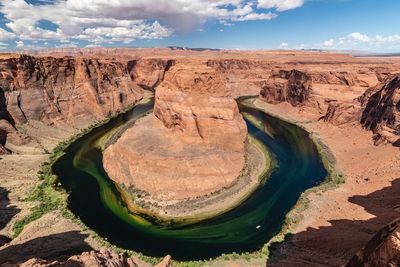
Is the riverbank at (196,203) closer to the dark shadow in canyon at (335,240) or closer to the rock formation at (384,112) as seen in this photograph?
the dark shadow in canyon at (335,240)

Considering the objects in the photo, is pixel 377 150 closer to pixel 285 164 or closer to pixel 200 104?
pixel 285 164

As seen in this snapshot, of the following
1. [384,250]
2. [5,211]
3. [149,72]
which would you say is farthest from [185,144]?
[149,72]

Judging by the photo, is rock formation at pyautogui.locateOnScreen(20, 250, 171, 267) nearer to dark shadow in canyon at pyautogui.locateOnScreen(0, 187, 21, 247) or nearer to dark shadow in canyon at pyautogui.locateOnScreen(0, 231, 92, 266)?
dark shadow in canyon at pyautogui.locateOnScreen(0, 231, 92, 266)

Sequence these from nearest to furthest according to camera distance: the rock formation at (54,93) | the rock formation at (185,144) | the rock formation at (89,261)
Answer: the rock formation at (89,261) → the rock formation at (185,144) → the rock formation at (54,93)

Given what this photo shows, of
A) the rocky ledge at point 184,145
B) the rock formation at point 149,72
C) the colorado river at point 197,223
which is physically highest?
the rock formation at point 149,72

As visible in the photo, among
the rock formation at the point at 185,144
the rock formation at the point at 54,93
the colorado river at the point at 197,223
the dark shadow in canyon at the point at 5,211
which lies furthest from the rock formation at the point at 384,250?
the rock formation at the point at 54,93

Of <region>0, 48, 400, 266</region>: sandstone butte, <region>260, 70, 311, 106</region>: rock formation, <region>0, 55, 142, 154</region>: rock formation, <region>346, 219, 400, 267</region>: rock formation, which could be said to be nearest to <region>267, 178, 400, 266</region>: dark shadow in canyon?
<region>0, 48, 400, 266</region>: sandstone butte

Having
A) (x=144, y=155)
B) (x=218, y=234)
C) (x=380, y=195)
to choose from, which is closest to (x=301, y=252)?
(x=218, y=234)

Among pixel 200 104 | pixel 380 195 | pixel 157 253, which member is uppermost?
pixel 200 104

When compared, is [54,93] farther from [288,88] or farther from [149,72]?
[149,72]
